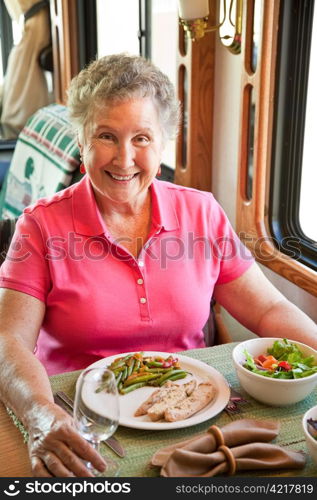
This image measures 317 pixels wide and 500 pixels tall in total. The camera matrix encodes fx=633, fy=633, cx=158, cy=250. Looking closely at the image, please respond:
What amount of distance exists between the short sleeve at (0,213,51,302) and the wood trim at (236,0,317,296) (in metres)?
0.78

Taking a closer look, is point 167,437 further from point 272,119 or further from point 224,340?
point 272,119

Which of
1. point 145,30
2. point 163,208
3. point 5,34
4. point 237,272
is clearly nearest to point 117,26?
point 145,30

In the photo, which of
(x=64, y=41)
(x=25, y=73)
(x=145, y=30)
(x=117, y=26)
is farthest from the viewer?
(x=25, y=73)

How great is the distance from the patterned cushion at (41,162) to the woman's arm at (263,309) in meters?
1.47

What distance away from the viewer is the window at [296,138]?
1877mm

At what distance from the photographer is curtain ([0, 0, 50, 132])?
4.43 meters

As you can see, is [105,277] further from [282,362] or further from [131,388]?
[282,362]

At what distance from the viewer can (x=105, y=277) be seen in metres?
1.57

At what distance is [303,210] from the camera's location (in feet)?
6.73

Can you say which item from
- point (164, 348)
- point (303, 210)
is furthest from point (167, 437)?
point (303, 210)

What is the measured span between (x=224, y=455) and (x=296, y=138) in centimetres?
119

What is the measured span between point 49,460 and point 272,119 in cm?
130

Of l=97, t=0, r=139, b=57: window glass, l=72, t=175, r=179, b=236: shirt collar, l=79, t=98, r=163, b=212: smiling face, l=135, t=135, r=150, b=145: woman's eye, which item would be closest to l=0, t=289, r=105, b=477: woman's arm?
l=72, t=175, r=179, b=236: shirt collar

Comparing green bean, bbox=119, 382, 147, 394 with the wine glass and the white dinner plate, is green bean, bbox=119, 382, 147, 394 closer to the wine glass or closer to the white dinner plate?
the white dinner plate
